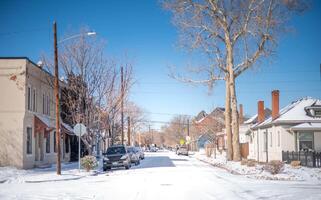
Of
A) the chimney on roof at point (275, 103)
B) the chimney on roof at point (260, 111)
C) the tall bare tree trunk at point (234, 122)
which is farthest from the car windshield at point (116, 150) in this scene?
the chimney on roof at point (260, 111)

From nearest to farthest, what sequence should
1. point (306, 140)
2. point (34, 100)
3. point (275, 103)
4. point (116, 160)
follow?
point (34, 100)
point (116, 160)
point (306, 140)
point (275, 103)

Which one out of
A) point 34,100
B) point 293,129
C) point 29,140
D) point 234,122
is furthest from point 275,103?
point 29,140

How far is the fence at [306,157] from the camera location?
33375mm

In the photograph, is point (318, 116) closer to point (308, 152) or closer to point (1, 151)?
point (308, 152)

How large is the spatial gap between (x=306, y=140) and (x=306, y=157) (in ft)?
14.5

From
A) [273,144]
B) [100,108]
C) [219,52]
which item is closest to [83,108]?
[100,108]

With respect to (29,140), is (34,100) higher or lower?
higher

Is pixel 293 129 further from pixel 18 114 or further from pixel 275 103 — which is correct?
pixel 18 114

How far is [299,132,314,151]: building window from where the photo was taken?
126ft

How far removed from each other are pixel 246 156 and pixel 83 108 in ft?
76.5

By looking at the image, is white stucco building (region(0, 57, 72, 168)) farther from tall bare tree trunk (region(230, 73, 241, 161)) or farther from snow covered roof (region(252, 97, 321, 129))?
snow covered roof (region(252, 97, 321, 129))

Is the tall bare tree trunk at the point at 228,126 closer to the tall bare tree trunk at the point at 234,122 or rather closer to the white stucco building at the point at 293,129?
the tall bare tree trunk at the point at 234,122

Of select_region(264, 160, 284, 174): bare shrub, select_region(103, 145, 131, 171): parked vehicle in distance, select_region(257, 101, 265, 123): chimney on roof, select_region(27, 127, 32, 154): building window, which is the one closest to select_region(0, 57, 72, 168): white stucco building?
select_region(27, 127, 32, 154): building window

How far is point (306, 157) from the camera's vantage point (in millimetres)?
34469
